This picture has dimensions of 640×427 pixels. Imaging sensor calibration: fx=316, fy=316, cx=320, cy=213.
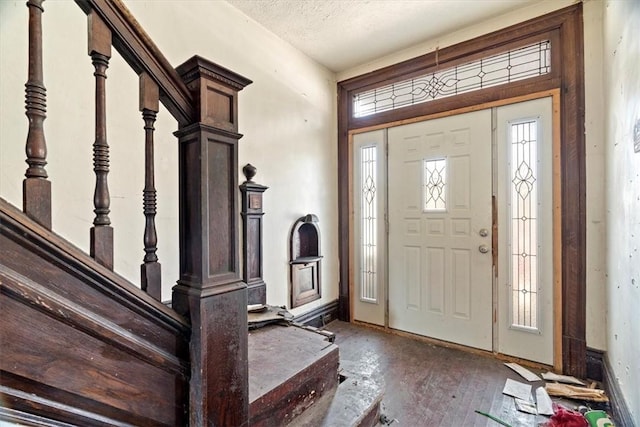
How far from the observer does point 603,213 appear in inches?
85.5

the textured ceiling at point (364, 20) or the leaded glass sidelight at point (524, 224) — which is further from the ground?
the textured ceiling at point (364, 20)

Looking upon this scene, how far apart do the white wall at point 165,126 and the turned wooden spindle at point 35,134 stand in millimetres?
938

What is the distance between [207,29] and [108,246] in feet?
6.39

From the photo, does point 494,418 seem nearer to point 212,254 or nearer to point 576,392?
point 576,392

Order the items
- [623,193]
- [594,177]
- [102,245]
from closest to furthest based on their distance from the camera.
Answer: [102,245] < [623,193] < [594,177]

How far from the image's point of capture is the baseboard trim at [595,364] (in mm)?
2160

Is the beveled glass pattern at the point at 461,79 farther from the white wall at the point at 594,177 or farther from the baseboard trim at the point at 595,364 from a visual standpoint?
the baseboard trim at the point at 595,364

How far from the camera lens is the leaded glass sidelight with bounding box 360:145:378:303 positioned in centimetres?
327

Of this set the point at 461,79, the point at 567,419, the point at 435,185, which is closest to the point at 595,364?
the point at 567,419

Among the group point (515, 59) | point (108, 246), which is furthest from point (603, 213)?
point (108, 246)

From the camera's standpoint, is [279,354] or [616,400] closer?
[279,354]

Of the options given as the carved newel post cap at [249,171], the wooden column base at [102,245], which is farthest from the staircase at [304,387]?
the carved newel post cap at [249,171]

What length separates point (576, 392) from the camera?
2002mm

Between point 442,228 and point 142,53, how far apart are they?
2.60 metres
